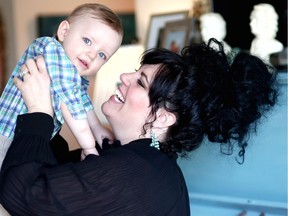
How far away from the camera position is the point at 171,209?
41.8 inches

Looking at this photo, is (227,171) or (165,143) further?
(227,171)

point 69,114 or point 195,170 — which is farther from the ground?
point 69,114

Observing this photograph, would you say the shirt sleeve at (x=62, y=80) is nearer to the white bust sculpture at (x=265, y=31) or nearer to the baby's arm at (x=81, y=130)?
the baby's arm at (x=81, y=130)

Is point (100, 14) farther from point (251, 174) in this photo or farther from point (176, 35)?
point (176, 35)

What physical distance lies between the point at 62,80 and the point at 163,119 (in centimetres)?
30

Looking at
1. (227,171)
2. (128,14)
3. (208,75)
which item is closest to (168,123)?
(208,75)

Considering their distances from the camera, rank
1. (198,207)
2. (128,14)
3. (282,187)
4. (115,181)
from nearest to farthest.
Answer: (115,181) → (282,187) → (198,207) → (128,14)

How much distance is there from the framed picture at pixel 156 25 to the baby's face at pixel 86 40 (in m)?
1.71

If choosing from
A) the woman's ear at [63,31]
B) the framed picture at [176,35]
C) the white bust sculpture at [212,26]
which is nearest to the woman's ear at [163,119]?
the woman's ear at [63,31]

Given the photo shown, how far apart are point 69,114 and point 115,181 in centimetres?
24

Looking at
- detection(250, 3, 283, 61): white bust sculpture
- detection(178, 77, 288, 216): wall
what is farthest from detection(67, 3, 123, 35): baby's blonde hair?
detection(250, 3, 283, 61): white bust sculpture

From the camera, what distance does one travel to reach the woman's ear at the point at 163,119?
116cm

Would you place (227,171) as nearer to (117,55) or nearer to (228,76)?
(228,76)

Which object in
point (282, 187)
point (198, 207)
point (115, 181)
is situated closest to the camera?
point (115, 181)
